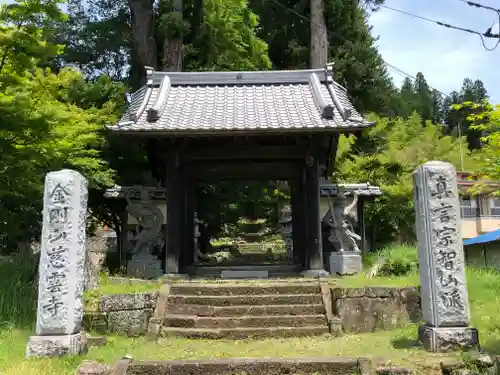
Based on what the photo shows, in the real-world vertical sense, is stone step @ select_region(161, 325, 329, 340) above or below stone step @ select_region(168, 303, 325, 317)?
below

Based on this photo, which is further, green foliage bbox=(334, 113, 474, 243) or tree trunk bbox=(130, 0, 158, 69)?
A: tree trunk bbox=(130, 0, 158, 69)

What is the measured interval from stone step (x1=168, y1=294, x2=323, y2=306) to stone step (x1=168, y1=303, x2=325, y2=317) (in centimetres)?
18

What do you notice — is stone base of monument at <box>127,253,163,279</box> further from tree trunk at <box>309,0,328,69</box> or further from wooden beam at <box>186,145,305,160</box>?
tree trunk at <box>309,0,328,69</box>

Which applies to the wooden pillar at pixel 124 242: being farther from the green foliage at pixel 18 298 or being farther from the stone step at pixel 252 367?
the stone step at pixel 252 367

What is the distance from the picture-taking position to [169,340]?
782cm

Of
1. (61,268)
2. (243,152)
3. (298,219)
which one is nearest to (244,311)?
(61,268)

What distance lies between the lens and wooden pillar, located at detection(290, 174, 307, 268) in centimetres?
1199

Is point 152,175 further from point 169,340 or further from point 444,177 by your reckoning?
point 444,177

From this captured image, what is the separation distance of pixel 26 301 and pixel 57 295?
2.26 meters

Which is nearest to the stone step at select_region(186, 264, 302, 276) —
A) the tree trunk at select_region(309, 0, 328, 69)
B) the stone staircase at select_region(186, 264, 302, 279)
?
the stone staircase at select_region(186, 264, 302, 279)

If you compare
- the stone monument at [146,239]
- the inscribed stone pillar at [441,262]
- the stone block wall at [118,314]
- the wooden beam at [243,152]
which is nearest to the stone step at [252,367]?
the inscribed stone pillar at [441,262]

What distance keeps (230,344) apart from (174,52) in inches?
513

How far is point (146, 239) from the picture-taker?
1178cm

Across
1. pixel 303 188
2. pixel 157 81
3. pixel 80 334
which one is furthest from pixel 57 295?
pixel 157 81
